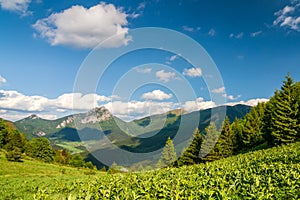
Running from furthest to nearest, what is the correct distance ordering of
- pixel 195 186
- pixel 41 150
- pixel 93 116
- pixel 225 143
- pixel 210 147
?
pixel 41 150 → pixel 210 147 → pixel 225 143 → pixel 93 116 → pixel 195 186

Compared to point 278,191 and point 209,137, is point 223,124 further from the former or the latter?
point 278,191

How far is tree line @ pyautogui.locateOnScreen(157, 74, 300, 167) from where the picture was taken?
49.6 meters

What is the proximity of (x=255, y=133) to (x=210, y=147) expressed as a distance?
14289 mm

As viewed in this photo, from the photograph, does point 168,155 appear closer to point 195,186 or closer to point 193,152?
point 193,152

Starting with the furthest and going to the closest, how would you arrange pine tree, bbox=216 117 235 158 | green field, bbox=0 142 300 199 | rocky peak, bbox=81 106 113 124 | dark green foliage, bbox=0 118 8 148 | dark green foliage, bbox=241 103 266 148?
1. dark green foliage, bbox=0 118 8 148
2. dark green foliage, bbox=241 103 266 148
3. pine tree, bbox=216 117 235 158
4. rocky peak, bbox=81 106 113 124
5. green field, bbox=0 142 300 199

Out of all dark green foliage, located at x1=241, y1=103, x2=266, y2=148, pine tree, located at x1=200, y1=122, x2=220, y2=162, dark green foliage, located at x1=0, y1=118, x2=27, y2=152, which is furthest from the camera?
dark green foliage, located at x1=0, y1=118, x2=27, y2=152

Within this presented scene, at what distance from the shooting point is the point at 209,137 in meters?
70.6

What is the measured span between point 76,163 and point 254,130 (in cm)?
7761

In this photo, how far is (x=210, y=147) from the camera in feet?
225

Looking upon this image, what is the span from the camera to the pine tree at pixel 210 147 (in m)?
65.8

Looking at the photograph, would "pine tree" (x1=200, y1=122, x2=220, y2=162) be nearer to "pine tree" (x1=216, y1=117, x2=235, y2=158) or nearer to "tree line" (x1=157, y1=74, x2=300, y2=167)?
"tree line" (x1=157, y1=74, x2=300, y2=167)

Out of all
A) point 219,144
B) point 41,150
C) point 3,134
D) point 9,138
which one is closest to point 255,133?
point 219,144

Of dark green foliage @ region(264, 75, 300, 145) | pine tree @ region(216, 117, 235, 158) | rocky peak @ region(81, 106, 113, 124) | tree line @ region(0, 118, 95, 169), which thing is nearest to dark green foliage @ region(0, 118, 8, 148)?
tree line @ region(0, 118, 95, 169)

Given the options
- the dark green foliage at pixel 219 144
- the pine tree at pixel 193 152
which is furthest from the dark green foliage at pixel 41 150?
the dark green foliage at pixel 219 144
